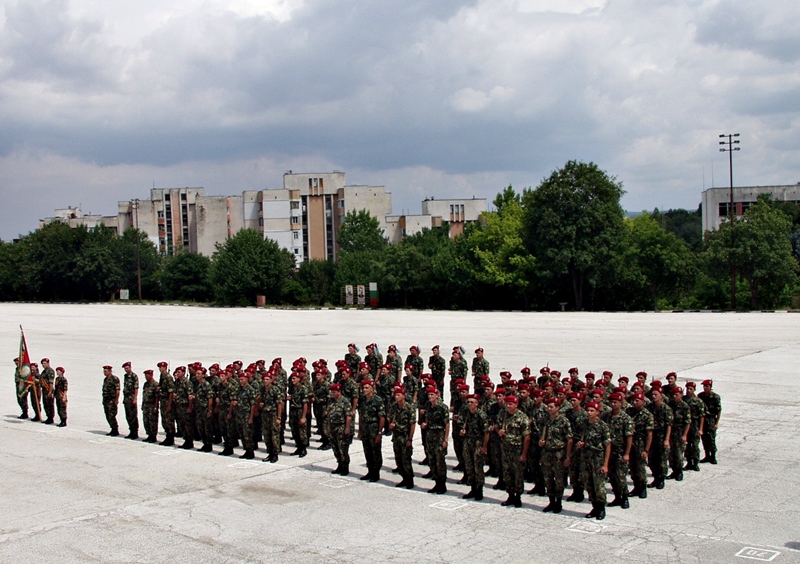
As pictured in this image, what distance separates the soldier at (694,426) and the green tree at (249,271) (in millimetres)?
61791

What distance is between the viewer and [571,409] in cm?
1119

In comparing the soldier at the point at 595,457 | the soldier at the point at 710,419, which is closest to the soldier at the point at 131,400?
the soldier at the point at 595,457

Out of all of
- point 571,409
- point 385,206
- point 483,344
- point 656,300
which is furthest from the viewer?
point 385,206

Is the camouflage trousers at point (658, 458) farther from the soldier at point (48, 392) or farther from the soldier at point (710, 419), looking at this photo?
the soldier at point (48, 392)

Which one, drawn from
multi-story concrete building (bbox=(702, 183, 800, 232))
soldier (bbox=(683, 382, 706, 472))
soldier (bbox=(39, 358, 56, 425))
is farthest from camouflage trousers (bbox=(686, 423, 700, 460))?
multi-story concrete building (bbox=(702, 183, 800, 232))

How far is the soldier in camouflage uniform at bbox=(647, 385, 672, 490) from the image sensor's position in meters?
11.3

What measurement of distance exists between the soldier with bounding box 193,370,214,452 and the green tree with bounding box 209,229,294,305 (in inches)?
2252

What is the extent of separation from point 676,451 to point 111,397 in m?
11.1

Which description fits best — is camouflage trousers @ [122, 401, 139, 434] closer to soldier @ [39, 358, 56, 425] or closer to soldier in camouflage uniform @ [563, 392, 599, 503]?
soldier @ [39, 358, 56, 425]

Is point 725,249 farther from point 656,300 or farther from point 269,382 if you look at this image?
point 269,382

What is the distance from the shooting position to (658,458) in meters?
11.4

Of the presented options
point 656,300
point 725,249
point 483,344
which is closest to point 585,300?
point 656,300

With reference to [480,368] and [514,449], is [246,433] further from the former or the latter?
[480,368]

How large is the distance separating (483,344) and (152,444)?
18.0 metres
